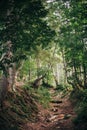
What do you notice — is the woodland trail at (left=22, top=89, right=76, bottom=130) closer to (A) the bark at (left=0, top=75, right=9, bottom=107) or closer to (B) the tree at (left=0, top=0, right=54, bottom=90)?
(A) the bark at (left=0, top=75, right=9, bottom=107)

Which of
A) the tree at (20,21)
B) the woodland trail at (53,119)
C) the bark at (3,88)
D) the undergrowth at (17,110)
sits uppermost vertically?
the tree at (20,21)

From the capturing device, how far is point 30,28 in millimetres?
9656

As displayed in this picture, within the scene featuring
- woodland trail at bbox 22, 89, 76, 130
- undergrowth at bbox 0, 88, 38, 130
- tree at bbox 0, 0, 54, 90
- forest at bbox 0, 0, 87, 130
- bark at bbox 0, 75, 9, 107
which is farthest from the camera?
bark at bbox 0, 75, 9, 107

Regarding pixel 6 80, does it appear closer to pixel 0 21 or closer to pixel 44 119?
pixel 44 119

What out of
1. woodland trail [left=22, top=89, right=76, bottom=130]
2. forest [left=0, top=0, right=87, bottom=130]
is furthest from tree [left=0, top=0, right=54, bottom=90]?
woodland trail [left=22, top=89, right=76, bottom=130]

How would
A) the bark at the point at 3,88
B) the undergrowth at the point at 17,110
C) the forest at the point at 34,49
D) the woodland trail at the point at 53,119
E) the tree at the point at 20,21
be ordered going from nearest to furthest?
the tree at the point at 20,21 < the forest at the point at 34,49 < the undergrowth at the point at 17,110 < the woodland trail at the point at 53,119 < the bark at the point at 3,88

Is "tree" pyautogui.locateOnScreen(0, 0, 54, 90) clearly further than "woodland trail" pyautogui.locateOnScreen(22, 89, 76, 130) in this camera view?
No

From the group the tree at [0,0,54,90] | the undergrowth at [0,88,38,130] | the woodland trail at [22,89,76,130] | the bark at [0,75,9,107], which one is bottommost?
the woodland trail at [22,89,76,130]

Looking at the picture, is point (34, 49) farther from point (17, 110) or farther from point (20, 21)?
point (17, 110)

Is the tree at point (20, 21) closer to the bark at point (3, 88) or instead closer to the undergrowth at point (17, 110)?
the undergrowth at point (17, 110)

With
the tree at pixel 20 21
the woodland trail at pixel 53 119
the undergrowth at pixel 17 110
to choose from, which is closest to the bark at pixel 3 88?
the undergrowth at pixel 17 110

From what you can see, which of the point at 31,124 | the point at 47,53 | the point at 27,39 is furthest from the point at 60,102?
the point at 27,39

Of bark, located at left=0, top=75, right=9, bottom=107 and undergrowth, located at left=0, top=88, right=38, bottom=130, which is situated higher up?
bark, located at left=0, top=75, right=9, bottom=107

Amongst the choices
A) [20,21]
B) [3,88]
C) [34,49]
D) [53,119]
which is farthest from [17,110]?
[20,21]
